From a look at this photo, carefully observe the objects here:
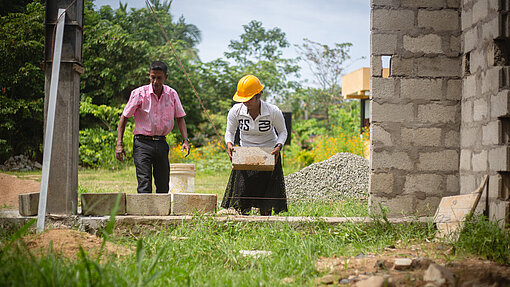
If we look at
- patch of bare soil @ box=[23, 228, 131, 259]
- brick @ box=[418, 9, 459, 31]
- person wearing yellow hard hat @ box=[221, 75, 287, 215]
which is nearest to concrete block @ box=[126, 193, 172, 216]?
patch of bare soil @ box=[23, 228, 131, 259]

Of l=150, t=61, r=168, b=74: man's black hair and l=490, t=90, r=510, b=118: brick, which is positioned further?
l=150, t=61, r=168, b=74: man's black hair

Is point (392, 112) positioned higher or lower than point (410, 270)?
higher

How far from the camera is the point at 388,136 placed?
15.3ft

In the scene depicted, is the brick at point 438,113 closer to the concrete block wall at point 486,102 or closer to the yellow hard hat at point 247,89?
the concrete block wall at point 486,102

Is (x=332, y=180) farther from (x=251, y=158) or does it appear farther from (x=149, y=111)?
(x=149, y=111)

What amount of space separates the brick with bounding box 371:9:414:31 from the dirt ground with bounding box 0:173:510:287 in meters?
2.14

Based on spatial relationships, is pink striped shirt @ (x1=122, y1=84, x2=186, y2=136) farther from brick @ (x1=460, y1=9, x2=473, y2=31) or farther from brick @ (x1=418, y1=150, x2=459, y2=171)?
brick @ (x1=460, y1=9, x2=473, y2=31)

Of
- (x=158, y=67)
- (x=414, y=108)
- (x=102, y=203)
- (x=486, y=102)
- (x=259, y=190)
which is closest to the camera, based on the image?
(x=486, y=102)

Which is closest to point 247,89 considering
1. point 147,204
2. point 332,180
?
point 147,204

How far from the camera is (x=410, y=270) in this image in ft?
10.3

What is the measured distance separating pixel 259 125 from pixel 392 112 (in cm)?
141

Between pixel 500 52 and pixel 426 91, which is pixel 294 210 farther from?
pixel 500 52

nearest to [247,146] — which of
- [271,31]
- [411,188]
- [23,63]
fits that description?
[411,188]

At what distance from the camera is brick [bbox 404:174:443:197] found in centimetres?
466
